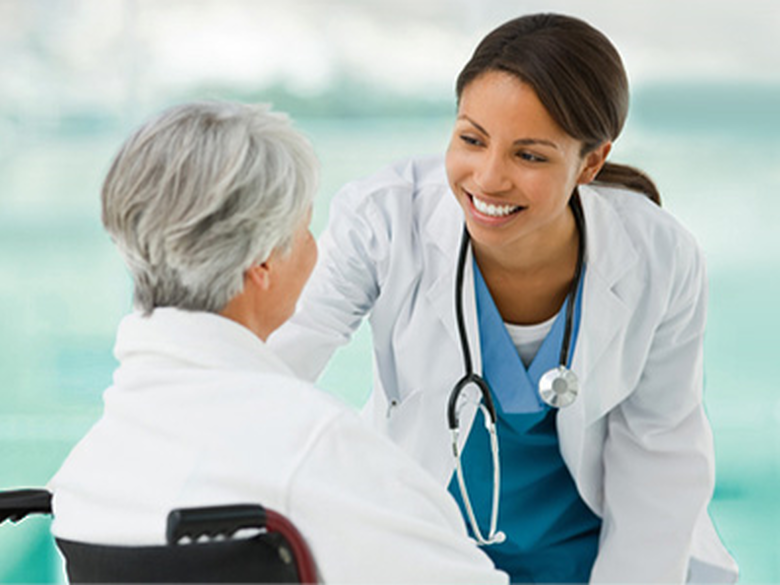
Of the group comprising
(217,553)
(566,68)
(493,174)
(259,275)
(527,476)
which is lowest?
(527,476)

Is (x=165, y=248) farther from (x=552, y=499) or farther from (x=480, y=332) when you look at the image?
(x=552, y=499)

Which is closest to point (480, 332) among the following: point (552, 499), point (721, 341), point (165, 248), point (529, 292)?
point (529, 292)

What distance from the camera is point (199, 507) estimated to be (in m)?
1.08

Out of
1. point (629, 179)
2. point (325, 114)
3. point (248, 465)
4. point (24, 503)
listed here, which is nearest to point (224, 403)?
point (248, 465)

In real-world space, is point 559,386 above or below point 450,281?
below

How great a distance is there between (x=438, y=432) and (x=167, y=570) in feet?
2.51

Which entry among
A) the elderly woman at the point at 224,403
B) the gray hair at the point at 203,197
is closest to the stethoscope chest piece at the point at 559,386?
Result: the elderly woman at the point at 224,403

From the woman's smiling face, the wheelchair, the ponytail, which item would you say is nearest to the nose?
the woman's smiling face

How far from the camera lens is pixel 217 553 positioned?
3.63ft

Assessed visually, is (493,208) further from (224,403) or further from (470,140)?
(224,403)

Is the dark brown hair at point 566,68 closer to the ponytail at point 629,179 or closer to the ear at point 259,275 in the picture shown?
the ponytail at point 629,179

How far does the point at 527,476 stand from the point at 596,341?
0.25 metres

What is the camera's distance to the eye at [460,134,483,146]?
5.38 ft

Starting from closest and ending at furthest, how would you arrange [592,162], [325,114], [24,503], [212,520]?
[212,520]
[24,503]
[592,162]
[325,114]
